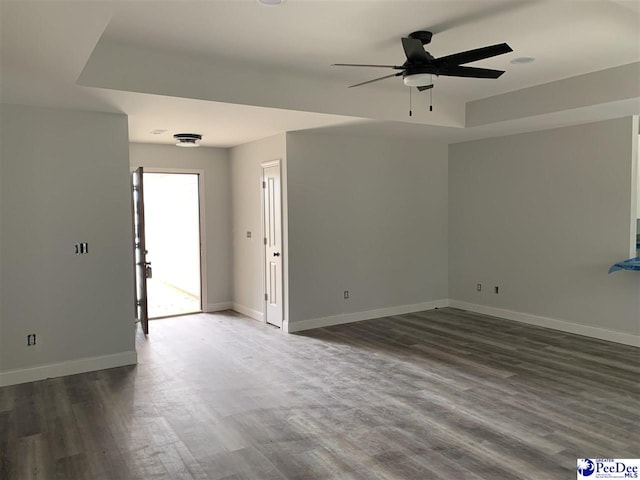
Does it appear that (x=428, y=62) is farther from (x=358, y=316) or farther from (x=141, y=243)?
(x=141, y=243)

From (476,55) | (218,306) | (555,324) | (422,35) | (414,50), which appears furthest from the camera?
(218,306)

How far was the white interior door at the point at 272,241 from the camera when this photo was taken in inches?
247

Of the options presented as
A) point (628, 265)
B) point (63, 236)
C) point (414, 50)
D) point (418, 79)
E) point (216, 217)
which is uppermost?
point (414, 50)

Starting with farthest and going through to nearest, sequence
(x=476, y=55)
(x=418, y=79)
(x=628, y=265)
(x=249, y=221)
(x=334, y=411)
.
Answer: (x=249, y=221)
(x=628, y=265)
(x=334, y=411)
(x=418, y=79)
(x=476, y=55)

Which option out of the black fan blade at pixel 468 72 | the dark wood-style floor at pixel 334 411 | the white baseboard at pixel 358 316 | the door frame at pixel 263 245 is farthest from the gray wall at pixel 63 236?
the black fan blade at pixel 468 72

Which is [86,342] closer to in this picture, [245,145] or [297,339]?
[297,339]

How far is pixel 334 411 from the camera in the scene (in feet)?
12.4

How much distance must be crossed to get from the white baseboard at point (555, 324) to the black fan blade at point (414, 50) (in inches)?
160

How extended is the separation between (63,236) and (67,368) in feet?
4.06

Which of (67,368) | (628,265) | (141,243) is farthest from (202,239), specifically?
(628,265)

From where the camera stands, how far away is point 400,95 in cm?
551

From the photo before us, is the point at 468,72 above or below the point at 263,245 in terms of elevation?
above

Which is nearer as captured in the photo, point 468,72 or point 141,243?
point 468,72

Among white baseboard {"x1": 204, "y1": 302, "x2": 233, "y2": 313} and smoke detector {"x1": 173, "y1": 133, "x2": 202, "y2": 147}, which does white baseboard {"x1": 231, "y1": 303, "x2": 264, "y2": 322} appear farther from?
smoke detector {"x1": 173, "y1": 133, "x2": 202, "y2": 147}
